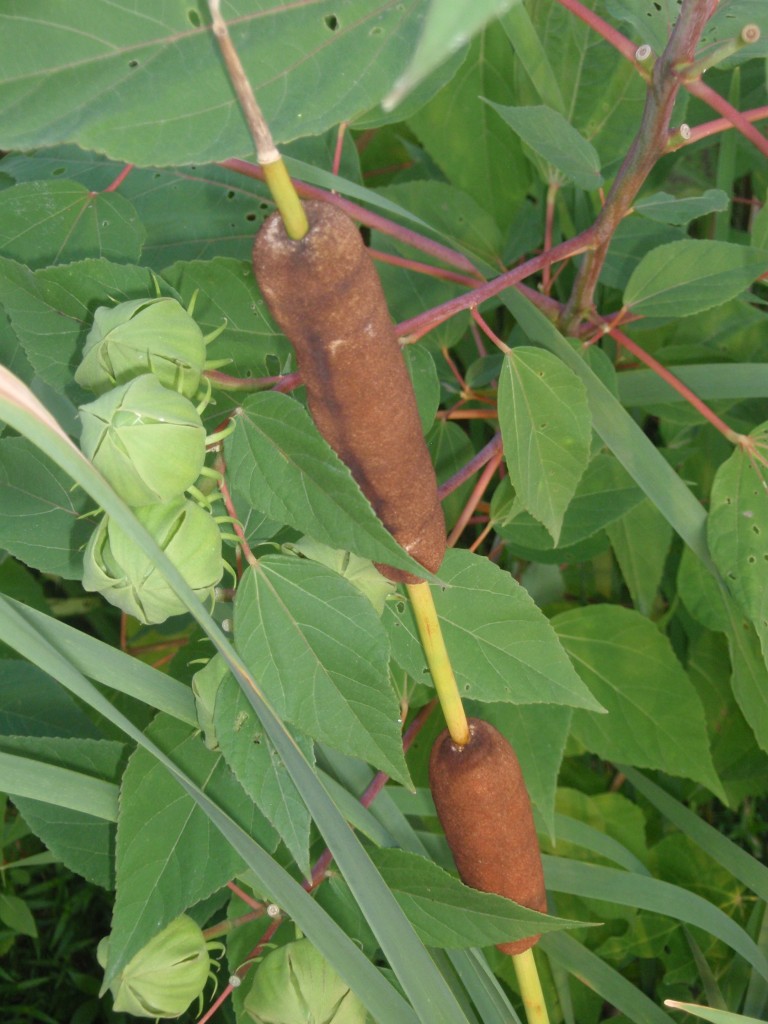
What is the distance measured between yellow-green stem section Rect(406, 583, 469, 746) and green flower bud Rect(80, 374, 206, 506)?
0.13 m

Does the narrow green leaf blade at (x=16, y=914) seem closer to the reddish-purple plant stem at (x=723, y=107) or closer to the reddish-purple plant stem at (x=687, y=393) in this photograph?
the reddish-purple plant stem at (x=687, y=393)

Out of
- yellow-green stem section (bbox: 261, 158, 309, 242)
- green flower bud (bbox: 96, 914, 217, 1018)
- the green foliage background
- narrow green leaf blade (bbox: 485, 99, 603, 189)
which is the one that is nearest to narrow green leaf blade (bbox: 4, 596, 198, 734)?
the green foliage background

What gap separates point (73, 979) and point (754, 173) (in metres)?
1.03

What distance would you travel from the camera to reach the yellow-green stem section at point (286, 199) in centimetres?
28

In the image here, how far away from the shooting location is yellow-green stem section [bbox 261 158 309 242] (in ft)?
0.91

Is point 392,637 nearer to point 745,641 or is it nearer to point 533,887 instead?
point 533,887

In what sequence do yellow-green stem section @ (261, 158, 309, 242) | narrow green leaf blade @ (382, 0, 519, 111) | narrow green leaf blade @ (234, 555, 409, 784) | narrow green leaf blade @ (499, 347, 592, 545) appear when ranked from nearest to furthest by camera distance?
narrow green leaf blade @ (382, 0, 519, 111) < yellow-green stem section @ (261, 158, 309, 242) < narrow green leaf blade @ (234, 555, 409, 784) < narrow green leaf blade @ (499, 347, 592, 545)

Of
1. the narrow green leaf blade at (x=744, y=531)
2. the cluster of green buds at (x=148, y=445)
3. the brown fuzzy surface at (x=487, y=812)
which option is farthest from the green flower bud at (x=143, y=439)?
the narrow green leaf blade at (x=744, y=531)

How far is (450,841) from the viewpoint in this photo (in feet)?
1.71

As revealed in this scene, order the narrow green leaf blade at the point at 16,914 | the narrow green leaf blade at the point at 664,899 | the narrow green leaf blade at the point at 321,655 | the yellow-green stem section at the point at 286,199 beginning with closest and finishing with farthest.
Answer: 1. the yellow-green stem section at the point at 286,199
2. the narrow green leaf blade at the point at 321,655
3. the narrow green leaf blade at the point at 664,899
4. the narrow green leaf blade at the point at 16,914

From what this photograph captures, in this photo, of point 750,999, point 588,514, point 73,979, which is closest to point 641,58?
point 588,514

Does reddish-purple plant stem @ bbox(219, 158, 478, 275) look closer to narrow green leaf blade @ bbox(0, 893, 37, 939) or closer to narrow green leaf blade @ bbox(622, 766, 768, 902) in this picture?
narrow green leaf blade @ bbox(622, 766, 768, 902)

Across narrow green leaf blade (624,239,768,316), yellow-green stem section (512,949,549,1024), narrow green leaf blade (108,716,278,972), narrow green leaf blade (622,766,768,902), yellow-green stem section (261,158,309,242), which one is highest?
yellow-green stem section (261,158,309,242)

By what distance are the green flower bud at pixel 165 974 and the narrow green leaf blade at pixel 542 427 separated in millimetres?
292
